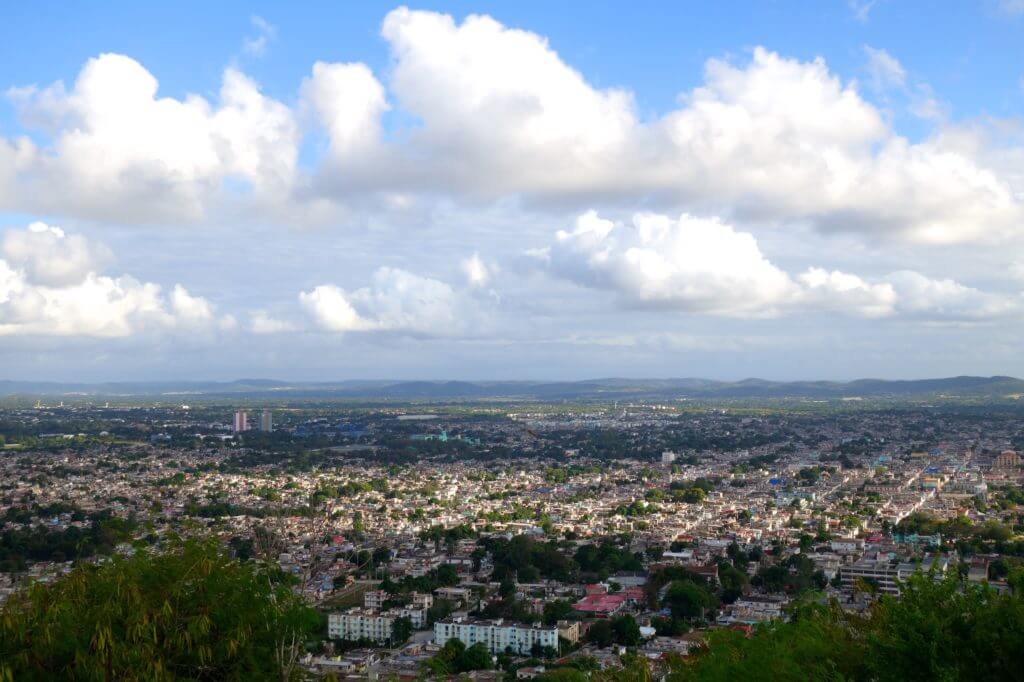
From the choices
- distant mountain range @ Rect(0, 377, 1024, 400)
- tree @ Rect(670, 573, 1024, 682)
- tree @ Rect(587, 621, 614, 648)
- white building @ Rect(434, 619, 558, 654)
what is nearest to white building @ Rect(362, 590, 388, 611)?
white building @ Rect(434, 619, 558, 654)

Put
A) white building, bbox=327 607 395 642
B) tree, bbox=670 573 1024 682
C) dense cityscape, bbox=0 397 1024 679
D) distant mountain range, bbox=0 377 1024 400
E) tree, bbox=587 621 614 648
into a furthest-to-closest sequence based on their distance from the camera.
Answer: distant mountain range, bbox=0 377 1024 400
white building, bbox=327 607 395 642
tree, bbox=587 621 614 648
dense cityscape, bbox=0 397 1024 679
tree, bbox=670 573 1024 682

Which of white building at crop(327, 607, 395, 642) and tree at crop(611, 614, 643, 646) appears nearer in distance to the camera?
tree at crop(611, 614, 643, 646)

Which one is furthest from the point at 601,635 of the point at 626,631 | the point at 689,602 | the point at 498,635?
the point at 689,602

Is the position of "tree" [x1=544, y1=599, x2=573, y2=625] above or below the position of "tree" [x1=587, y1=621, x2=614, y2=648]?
below

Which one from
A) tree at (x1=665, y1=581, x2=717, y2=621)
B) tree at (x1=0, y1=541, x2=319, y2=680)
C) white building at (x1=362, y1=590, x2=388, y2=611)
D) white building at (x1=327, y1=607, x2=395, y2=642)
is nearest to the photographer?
tree at (x1=0, y1=541, x2=319, y2=680)

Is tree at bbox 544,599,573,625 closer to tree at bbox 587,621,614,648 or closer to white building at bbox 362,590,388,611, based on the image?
tree at bbox 587,621,614,648

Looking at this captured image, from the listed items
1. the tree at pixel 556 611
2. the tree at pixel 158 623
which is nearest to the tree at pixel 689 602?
the tree at pixel 556 611

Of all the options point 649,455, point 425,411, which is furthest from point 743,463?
point 425,411

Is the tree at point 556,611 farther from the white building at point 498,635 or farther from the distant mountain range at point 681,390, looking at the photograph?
the distant mountain range at point 681,390
